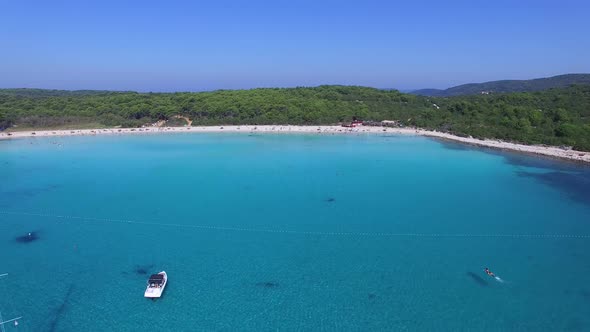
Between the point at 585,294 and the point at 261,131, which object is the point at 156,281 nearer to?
the point at 585,294

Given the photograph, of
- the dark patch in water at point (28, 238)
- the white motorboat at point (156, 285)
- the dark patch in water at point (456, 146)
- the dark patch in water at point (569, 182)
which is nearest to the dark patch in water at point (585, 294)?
the dark patch in water at point (569, 182)

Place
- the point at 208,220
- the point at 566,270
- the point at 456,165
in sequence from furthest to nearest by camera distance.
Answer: the point at 456,165 → the point at 208,220 → the point at 566,270

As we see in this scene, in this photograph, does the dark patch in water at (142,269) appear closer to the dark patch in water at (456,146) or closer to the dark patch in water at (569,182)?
the dark patch in water at (569,182)

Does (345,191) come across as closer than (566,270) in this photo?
No

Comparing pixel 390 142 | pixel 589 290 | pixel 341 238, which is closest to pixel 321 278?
pixel 341 238

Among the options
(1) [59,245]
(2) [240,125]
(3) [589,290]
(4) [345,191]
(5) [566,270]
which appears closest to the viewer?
(3) [589,290]

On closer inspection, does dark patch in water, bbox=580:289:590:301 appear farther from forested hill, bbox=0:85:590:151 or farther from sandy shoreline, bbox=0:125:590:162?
forested hill, bbox=0:85:590:151

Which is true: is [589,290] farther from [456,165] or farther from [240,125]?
[240,125]
